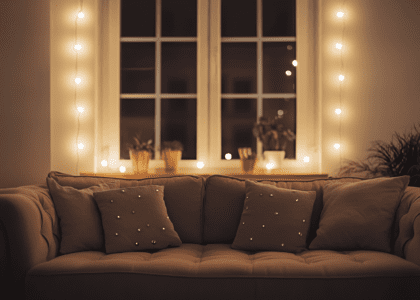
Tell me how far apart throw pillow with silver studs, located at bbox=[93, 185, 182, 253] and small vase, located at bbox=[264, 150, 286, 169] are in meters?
1.54

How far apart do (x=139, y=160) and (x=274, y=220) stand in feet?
5.38

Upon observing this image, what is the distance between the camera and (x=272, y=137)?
334 cm

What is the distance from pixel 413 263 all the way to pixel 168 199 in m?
1.32

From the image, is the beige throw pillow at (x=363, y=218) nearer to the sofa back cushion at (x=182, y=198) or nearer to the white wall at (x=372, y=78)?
the sofa back cushion at (x=182, y=198)

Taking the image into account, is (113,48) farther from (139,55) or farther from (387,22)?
Result: (387,22)

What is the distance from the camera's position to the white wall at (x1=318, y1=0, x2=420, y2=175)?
3248mm

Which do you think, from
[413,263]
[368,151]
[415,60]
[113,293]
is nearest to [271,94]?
→ [368,151]

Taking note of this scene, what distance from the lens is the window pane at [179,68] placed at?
3576mm

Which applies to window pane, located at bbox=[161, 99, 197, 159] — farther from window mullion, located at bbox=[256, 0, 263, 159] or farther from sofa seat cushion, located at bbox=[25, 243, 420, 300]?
sofa seat cushion, located at bbox=[25, 243, 420, 300]

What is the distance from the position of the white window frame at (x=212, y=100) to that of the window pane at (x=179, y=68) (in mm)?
87

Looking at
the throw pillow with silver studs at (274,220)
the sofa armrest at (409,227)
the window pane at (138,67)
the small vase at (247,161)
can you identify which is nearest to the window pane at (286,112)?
the small vase at (247,161)

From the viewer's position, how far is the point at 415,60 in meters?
3.25

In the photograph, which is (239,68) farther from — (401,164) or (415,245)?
(415,245)

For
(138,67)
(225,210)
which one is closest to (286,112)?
(138,67)
